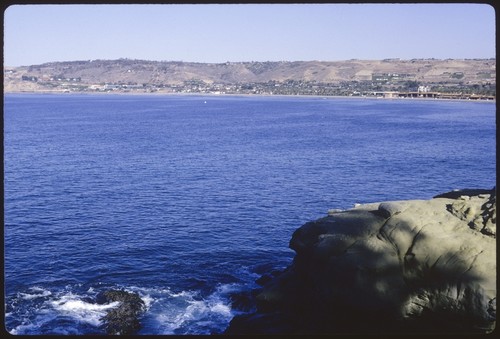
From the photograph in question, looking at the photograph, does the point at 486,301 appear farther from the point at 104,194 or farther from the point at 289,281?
the point at 104,194

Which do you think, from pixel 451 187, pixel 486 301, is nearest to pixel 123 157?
pixel 451 187

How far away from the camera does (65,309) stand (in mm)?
19234

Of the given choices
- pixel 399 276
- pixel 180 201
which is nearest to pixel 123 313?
pixel 399 276

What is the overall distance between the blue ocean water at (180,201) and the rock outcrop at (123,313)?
342 mm

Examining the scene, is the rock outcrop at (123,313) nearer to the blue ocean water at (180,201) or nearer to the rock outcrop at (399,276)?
the blue ocean water at (180,201)

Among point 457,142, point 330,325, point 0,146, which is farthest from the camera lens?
point 457,142

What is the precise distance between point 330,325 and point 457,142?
1983 inches

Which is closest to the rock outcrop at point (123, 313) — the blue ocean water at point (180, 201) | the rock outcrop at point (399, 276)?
the blue ocean water at point (180, 201)

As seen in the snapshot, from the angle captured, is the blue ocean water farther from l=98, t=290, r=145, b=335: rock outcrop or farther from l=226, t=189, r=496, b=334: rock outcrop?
l=226, t=189, r=496, b=334: rock outcrop

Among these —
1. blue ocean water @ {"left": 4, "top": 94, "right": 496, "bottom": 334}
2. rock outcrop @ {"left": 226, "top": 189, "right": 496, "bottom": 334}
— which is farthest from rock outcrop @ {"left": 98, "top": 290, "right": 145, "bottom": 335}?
rock outcrop @ {"left": 226, "top": 189, "right": 496, "bottom": 334}

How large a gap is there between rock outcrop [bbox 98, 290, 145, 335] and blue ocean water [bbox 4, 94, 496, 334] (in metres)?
0.34

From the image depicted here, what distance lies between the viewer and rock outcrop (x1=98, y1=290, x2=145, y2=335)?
58.1 ft

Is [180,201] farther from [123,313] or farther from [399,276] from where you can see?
[399,276]

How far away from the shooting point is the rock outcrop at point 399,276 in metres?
13.6
